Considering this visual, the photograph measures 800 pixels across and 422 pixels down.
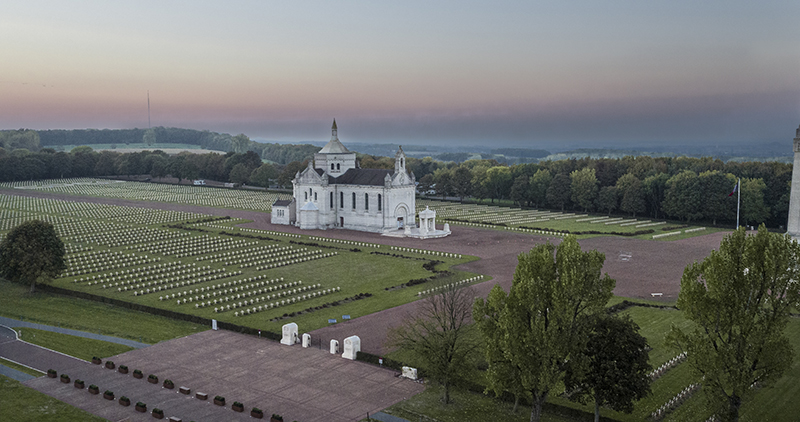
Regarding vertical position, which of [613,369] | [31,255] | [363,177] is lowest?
[613,369]

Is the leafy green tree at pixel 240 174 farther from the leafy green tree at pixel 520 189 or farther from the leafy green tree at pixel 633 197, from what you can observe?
the leafy green tree at pixel 633 197

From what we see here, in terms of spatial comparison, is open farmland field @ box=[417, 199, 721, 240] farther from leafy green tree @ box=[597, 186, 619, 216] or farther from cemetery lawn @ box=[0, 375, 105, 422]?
cemetery lawn @ box=[0, 375, 105, 422]

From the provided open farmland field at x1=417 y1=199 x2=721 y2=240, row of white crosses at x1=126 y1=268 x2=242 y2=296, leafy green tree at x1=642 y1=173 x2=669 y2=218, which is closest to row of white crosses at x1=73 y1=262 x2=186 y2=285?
row of white crosses at x1=126 y1=268 x2=242 y2=296

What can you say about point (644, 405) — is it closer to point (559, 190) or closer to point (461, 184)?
point (559, 190)

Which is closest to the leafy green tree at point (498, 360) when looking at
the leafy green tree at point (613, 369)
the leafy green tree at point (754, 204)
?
the leafy green tree at point (613, 369)

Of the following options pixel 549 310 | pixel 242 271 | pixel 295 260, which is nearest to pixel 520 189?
pixel 295 260
